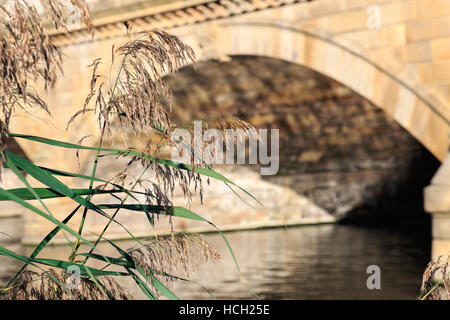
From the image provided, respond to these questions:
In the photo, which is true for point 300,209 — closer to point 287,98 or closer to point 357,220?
point 357,220

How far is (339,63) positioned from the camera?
29.0 feet

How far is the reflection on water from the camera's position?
298 inches

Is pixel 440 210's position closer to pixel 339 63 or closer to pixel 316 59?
pixel 339 63

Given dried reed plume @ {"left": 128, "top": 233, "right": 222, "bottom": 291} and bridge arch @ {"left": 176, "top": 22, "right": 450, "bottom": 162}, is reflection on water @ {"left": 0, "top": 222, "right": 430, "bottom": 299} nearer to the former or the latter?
bridge arch @ {"left": 176, "top": 22, "right": 450, "bottom": 162}

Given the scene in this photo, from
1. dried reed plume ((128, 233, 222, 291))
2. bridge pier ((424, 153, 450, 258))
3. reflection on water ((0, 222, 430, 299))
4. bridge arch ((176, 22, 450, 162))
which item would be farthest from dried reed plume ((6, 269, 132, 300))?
bridge arch ((176, 22, 450, 162))

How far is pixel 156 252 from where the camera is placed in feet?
6.44

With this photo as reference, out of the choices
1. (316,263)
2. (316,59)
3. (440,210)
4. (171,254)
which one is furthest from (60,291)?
(316,263)

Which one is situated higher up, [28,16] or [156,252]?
[28,16]

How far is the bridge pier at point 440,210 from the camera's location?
677 cm

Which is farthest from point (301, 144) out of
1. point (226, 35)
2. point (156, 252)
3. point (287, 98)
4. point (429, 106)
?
point (156, 252)

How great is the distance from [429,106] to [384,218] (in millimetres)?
9052

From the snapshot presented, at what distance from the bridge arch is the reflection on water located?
165 centimetres

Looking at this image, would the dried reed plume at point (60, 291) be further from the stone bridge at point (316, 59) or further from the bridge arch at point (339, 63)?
the bridge arch at point (339, 63)

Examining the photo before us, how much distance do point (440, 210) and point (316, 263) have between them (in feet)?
10.4
